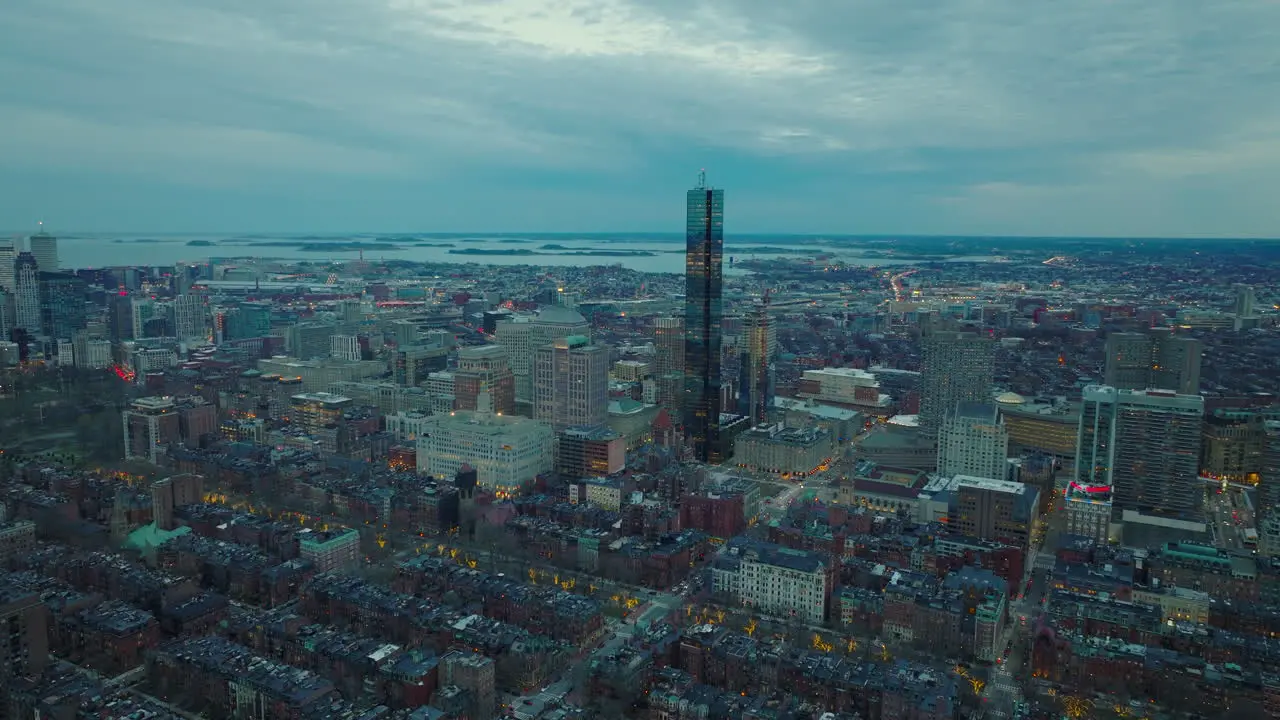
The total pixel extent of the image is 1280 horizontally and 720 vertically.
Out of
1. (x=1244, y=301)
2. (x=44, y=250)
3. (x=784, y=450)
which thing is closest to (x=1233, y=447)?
(x=784, y=450)

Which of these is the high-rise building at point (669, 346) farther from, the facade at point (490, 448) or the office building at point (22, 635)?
the office building at point (22, 635)

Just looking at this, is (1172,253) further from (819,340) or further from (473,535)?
(473,535)

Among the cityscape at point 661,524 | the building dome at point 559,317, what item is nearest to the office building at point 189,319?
the cityscape at point 661,524

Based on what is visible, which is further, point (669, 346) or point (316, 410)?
point (669, 346)

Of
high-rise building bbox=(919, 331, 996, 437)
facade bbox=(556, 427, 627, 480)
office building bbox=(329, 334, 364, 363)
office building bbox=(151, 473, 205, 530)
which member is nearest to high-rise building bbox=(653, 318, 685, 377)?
facade bbox=(556, 427, 627, 480)

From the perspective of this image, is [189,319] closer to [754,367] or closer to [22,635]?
[754,367]

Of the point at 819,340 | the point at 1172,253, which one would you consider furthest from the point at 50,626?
the point at 1172,253

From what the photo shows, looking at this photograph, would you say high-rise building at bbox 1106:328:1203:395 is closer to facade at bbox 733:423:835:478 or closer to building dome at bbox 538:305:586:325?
facade at bbox 733:423:835:478
